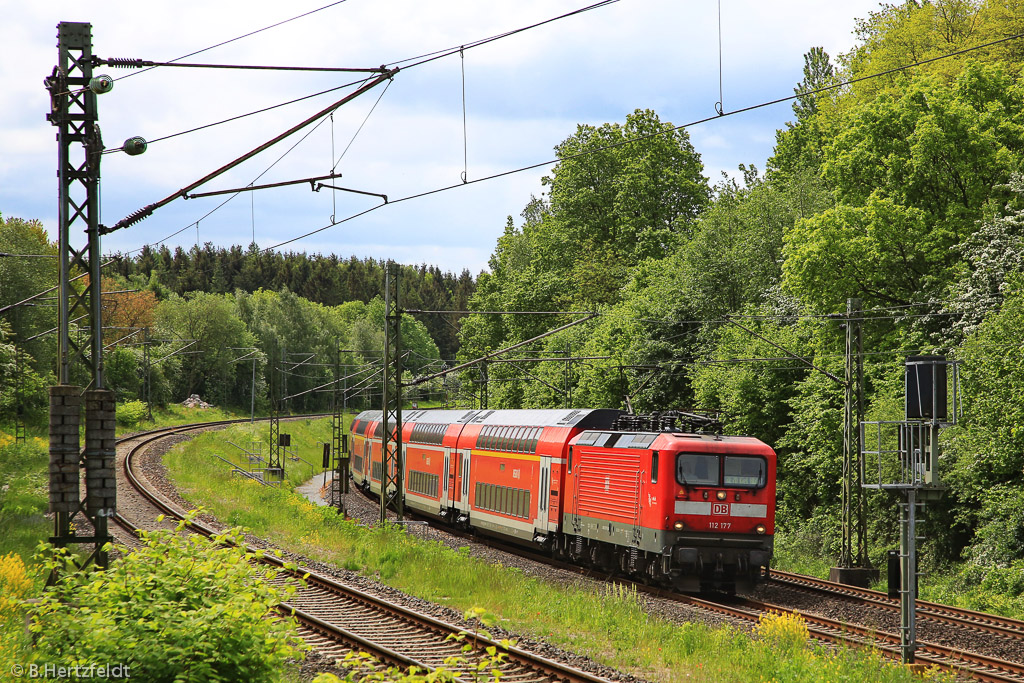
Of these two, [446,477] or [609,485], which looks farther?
[446,477]

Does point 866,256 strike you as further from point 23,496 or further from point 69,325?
point 23,496

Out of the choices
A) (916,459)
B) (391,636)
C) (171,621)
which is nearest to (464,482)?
(391,636)

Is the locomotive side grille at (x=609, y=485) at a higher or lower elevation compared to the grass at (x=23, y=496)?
higher

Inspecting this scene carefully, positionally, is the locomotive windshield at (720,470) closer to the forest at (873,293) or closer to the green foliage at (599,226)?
the forest at (873,293)

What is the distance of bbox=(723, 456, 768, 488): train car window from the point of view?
65.6 feet

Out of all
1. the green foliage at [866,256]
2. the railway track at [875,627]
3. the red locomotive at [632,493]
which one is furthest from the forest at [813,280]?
the railway track at [875,627]

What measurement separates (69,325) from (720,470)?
12.8m

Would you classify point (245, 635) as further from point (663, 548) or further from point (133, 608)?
point (663, 548)

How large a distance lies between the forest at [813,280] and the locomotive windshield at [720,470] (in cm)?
507

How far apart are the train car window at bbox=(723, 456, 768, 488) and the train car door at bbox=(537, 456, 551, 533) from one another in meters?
6.20

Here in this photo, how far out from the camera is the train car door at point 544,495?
82.4ft

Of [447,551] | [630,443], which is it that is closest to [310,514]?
[447,551]

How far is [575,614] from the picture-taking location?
16188 millimetres

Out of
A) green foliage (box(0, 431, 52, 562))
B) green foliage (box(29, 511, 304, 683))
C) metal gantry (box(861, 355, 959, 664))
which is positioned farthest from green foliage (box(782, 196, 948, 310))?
green foliage (box(29, 511, 304, 683))
